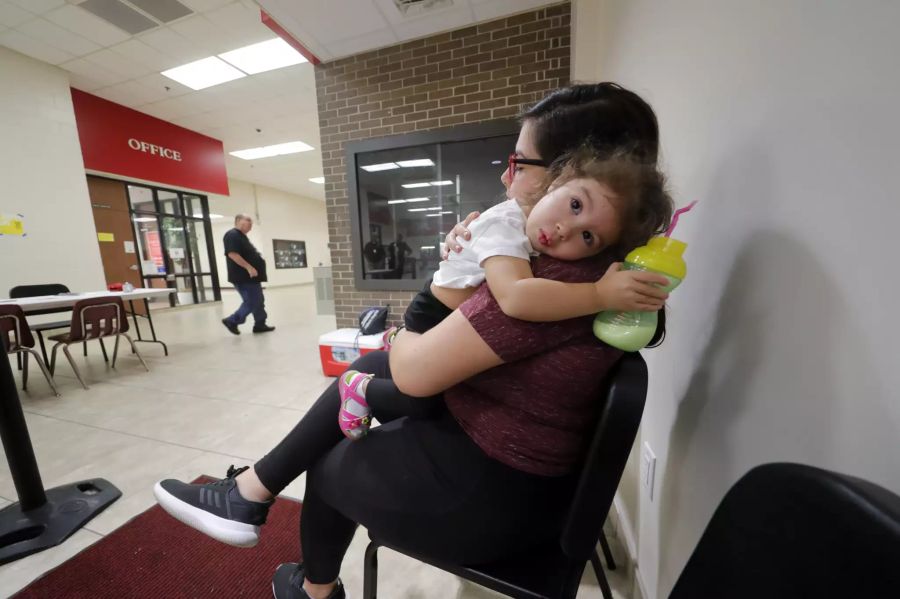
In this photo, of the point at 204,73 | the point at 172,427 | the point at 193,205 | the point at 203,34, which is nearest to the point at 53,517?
the point at 172,427

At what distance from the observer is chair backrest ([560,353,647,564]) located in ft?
1.67

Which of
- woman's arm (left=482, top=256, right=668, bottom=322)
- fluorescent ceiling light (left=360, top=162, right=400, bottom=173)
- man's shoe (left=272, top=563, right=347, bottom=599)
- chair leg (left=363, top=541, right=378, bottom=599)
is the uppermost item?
fluorescent ceiling light (left=360, top=162, right=400, bottom=173)

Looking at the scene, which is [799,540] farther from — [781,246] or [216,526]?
[216,526]

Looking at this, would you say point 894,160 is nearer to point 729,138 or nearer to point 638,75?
point 729,138

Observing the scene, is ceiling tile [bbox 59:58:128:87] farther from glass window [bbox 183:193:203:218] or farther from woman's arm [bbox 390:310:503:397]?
woman's arm [bbox 390:310:503:397]

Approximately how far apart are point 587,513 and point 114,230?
8.43 metres

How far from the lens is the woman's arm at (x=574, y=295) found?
495 mm

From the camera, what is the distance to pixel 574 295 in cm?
53

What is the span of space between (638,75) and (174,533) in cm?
247

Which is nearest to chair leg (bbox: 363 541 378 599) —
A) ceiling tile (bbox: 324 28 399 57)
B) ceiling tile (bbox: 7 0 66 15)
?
ceiling tile (bbox: 324 28 399 57)

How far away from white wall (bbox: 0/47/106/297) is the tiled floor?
5.34 feet

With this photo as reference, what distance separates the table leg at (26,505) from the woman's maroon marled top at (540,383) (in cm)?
185

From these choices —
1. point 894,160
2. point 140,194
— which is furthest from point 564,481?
point 140,194

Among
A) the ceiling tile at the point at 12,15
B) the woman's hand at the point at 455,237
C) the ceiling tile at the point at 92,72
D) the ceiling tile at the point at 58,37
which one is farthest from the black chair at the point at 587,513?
the ceiling tile at the point at 92,72
